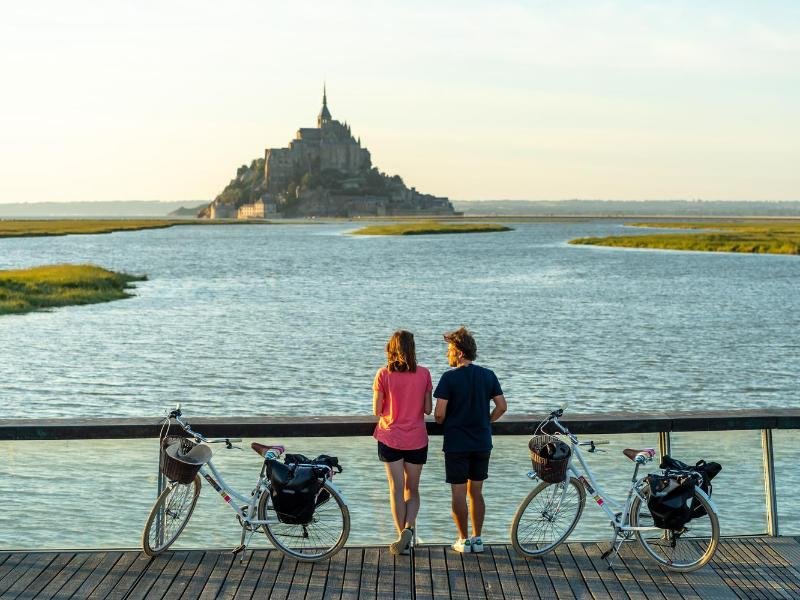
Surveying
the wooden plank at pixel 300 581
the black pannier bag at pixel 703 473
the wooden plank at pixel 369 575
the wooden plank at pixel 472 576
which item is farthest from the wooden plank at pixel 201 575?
the black pannier bag at pixel 703 473

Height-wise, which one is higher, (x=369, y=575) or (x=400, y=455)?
(x=400, y=455)

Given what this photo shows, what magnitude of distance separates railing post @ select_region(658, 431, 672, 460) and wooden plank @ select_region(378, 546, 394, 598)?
2.21m

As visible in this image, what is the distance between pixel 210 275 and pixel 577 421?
74.1 metres

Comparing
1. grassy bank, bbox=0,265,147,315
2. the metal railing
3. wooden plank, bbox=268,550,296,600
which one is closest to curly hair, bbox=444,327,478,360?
the metal railing

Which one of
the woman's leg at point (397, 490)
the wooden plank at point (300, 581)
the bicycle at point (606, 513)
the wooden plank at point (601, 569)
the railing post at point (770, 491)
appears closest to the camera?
the wooden plank at point (300, 581)

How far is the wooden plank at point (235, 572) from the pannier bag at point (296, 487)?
479 millimetres

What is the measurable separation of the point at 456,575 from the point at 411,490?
0.74 metres

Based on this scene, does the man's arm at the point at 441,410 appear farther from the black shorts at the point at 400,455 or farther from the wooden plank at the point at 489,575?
the wooden plank at the point at 489,575

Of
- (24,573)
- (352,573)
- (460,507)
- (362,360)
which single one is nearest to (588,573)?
(460,507)

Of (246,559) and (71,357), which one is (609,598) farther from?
(71,357)

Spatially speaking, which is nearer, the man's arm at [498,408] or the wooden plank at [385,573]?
the wooden plank at [385,573]

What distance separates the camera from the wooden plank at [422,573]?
710 cm

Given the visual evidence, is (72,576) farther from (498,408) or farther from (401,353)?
(498,408)

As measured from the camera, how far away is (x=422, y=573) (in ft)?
24.5
